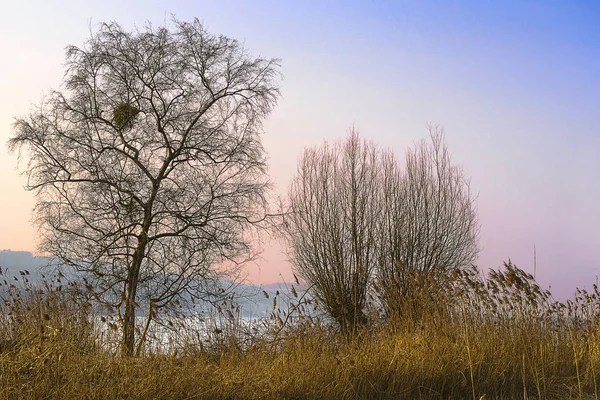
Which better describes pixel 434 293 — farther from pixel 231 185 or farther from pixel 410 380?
pixel 231 185

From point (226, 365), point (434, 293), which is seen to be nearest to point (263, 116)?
point (434, 293)

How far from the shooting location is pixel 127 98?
13.4m

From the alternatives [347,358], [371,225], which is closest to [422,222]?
[371,225]

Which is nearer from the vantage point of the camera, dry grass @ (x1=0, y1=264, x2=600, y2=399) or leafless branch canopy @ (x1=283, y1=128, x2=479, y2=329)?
dry grass @ (x1=0, y1=264, x2=600, y2=399)

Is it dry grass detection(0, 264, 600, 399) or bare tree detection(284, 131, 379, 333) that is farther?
bare tree detection(284, 131, 379, 333)

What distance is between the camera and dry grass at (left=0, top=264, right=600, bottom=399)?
493 centimetres

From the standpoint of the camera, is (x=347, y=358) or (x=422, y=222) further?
(x=422, y=222)

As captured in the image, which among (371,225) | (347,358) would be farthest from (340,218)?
(347,358)

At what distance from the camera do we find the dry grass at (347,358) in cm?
493

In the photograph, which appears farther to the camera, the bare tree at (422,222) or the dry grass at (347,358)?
the bare tree at (422,222)

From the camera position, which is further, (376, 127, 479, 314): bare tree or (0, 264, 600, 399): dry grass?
(376, 127, 479, 314): bare tree

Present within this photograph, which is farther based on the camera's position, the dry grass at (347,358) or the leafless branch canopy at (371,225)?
the leafless branch canopy at (371,225)

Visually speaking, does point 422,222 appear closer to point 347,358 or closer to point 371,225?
point 371,225

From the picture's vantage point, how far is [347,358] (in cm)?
607
